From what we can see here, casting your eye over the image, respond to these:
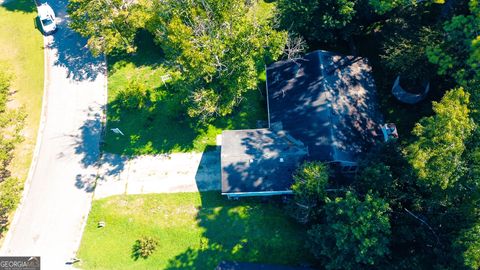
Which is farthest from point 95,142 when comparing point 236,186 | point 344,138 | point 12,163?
point 344,138

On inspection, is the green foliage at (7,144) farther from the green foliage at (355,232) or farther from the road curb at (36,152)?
the green foliage at (355,232)

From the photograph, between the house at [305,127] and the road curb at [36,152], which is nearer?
the house at [305,127]

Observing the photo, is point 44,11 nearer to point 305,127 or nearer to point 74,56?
point 74,56

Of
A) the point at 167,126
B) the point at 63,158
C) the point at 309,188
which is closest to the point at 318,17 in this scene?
the point at 309,188

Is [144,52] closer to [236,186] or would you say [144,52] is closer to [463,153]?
[236,186]

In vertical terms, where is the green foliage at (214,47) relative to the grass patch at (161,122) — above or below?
above

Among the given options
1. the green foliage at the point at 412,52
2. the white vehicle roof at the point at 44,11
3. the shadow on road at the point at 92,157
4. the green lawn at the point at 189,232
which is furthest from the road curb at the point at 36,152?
the green foliage at the point at 412,52
